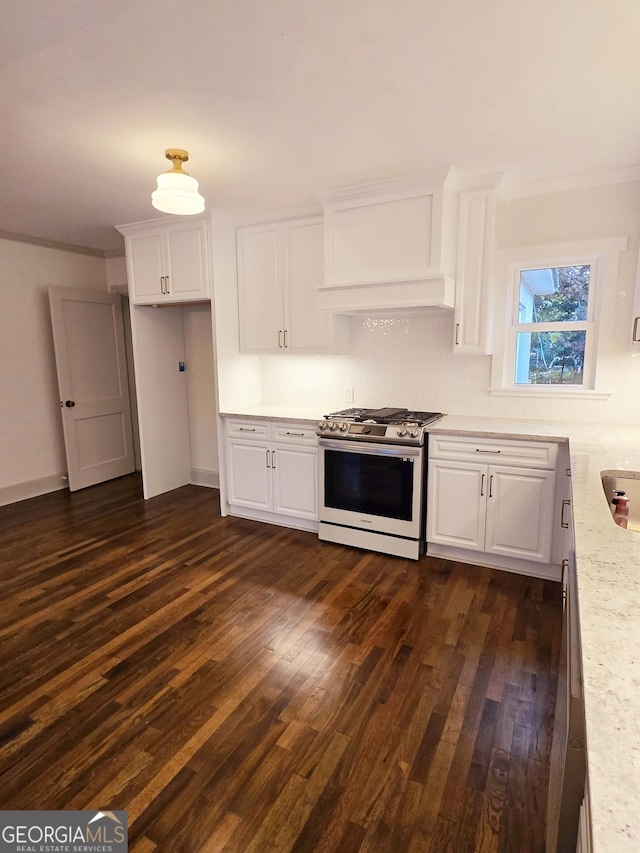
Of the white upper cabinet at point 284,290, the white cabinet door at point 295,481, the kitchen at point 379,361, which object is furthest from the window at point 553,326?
the white cabinet door at point 295,481

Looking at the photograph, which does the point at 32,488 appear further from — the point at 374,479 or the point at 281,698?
the point at 281,698

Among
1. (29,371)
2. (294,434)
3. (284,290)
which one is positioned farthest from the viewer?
(29,371)

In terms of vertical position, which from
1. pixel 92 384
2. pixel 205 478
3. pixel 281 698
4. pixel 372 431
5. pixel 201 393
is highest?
pixel 92 384

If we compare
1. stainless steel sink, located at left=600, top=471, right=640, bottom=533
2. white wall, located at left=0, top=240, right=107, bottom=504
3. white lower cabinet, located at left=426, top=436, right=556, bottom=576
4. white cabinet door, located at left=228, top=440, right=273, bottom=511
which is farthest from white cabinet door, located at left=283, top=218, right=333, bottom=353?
white wall, located at left=0, top=240, right=107, bottom=504

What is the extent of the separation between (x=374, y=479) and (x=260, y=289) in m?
1.89

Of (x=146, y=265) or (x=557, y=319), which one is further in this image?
(x=146, y=265)

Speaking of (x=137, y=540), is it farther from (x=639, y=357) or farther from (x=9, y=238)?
(x=639, y=357)

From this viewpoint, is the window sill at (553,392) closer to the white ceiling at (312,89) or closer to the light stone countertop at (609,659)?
the light stone countertop at (609,659)

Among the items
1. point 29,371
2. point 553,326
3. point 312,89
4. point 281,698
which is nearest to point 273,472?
point 281,698

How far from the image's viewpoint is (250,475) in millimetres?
3951

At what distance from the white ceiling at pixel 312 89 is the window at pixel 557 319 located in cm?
52

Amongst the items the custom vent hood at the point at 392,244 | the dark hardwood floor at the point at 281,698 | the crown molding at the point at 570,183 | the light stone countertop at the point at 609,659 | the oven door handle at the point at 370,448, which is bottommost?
the dark hardwood floor at the point at 281,698

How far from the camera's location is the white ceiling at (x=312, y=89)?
1.59 metres

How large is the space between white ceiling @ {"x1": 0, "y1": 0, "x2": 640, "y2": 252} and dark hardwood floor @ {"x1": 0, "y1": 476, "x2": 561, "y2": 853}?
2566mm
